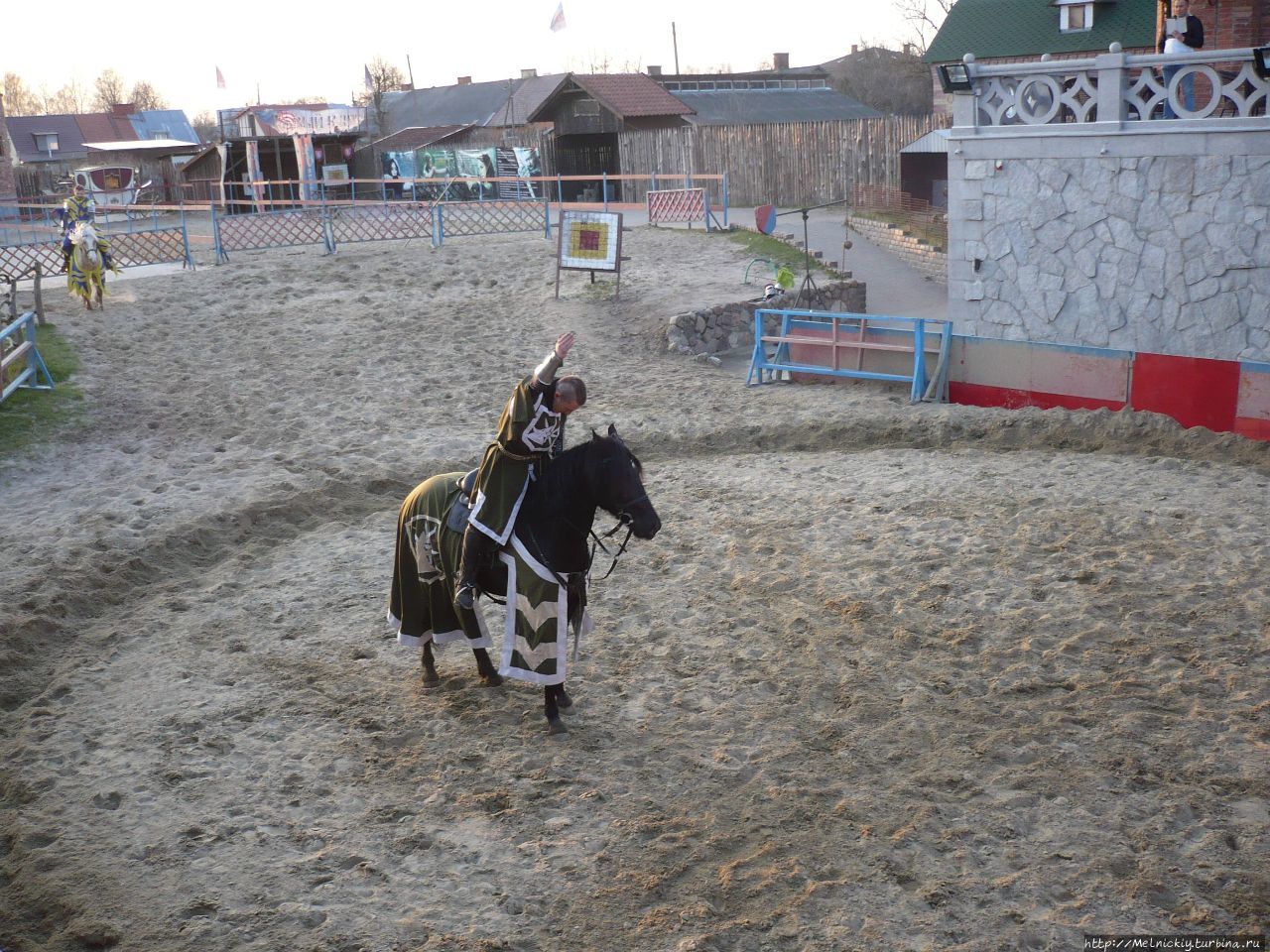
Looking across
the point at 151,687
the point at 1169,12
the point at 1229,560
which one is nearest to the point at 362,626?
the point at 151,687

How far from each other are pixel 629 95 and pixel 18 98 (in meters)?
94.1

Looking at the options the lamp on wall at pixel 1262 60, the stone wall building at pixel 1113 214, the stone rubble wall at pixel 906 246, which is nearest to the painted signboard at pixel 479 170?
the stone rubble wall at pixel 906 246

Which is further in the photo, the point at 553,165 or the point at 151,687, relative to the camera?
the point at 553,165

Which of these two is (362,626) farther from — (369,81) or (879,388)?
(369,81)

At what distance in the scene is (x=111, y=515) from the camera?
32.7 ft

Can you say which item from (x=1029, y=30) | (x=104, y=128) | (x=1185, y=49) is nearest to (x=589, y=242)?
(x=1185, y=49)

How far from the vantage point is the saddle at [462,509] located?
634 cm

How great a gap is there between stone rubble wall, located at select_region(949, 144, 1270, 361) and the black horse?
8289mm

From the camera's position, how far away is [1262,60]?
35.9 feet

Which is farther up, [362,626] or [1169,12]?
[1169,12]

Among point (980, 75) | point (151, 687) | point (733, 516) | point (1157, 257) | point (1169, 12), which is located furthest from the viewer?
point (1169, 12)

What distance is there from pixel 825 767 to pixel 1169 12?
13.0 m

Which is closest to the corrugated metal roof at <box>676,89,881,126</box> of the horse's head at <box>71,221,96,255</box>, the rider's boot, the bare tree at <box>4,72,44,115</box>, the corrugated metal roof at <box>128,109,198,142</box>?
the horse's head at <box>71,221,96,255</box>

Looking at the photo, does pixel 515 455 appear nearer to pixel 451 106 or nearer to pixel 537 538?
pixel 537 538
